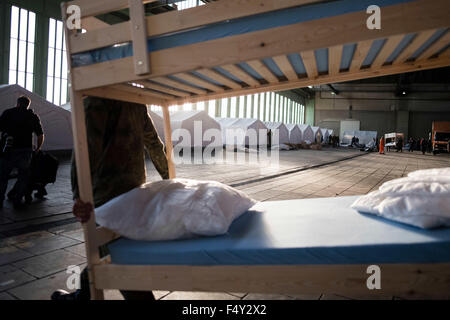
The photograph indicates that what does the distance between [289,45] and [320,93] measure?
4022cm

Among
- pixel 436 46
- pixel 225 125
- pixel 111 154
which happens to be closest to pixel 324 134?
pixel 225 125

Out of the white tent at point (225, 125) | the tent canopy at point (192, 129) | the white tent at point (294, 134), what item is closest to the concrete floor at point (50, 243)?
the tent canopy at point (192, 129)

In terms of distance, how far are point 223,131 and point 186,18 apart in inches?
675

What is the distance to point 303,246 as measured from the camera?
1.68 meters

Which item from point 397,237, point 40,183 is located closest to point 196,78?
point 397,237

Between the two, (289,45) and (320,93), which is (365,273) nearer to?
(289,45)

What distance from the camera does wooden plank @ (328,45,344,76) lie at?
6.09 ft

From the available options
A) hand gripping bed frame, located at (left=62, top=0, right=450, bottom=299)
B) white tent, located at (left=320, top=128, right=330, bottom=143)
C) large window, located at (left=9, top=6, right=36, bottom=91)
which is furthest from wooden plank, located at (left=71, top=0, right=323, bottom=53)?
white tent, located at (left=320, top=128, right=330, bottom=143)

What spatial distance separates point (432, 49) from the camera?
200 centimetres

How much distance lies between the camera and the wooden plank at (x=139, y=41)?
165 centimetres

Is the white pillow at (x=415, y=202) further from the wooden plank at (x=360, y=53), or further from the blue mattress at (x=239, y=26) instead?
the blue mattress at (x=239, y=26)

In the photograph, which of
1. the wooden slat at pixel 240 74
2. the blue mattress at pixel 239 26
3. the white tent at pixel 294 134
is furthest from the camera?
the white tent at pixel 294 134

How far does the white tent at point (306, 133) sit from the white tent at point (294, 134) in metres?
0.53

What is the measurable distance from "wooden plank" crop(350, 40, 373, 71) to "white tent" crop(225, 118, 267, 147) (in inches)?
642
